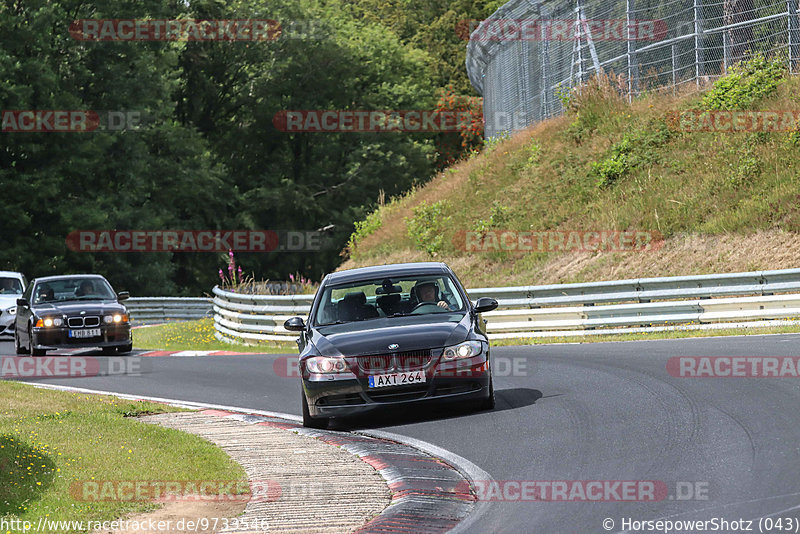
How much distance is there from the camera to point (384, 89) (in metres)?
65.1

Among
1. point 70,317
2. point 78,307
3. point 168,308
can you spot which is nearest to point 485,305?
point 70,317

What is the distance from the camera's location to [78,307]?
22.1 m

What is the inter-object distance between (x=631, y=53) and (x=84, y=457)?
21.8 metres

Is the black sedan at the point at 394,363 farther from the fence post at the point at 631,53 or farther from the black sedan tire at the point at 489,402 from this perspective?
the fence post at the point at 631,53

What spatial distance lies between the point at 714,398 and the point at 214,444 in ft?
15.3

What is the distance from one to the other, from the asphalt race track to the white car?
13234mm

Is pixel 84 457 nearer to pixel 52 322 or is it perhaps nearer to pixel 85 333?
pixel 85 333

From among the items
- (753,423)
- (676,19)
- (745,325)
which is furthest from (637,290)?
(753,423)

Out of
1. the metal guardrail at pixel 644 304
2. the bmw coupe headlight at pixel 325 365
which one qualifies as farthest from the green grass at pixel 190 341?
the bmw coupe headlight at pixel 325 365

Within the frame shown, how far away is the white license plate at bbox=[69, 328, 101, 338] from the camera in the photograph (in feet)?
71.8

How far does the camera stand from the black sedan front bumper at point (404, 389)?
10.8 meters

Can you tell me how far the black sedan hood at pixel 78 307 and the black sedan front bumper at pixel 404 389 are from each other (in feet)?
39.8

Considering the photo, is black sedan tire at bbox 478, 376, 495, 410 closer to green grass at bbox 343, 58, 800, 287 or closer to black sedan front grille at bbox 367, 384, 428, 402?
black sedan front grille at bbox 367, 384, 428, 402

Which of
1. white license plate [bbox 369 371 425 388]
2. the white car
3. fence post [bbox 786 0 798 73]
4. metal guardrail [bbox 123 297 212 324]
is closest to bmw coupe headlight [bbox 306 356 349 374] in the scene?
white license plate [bbox 369 371 425 388]
